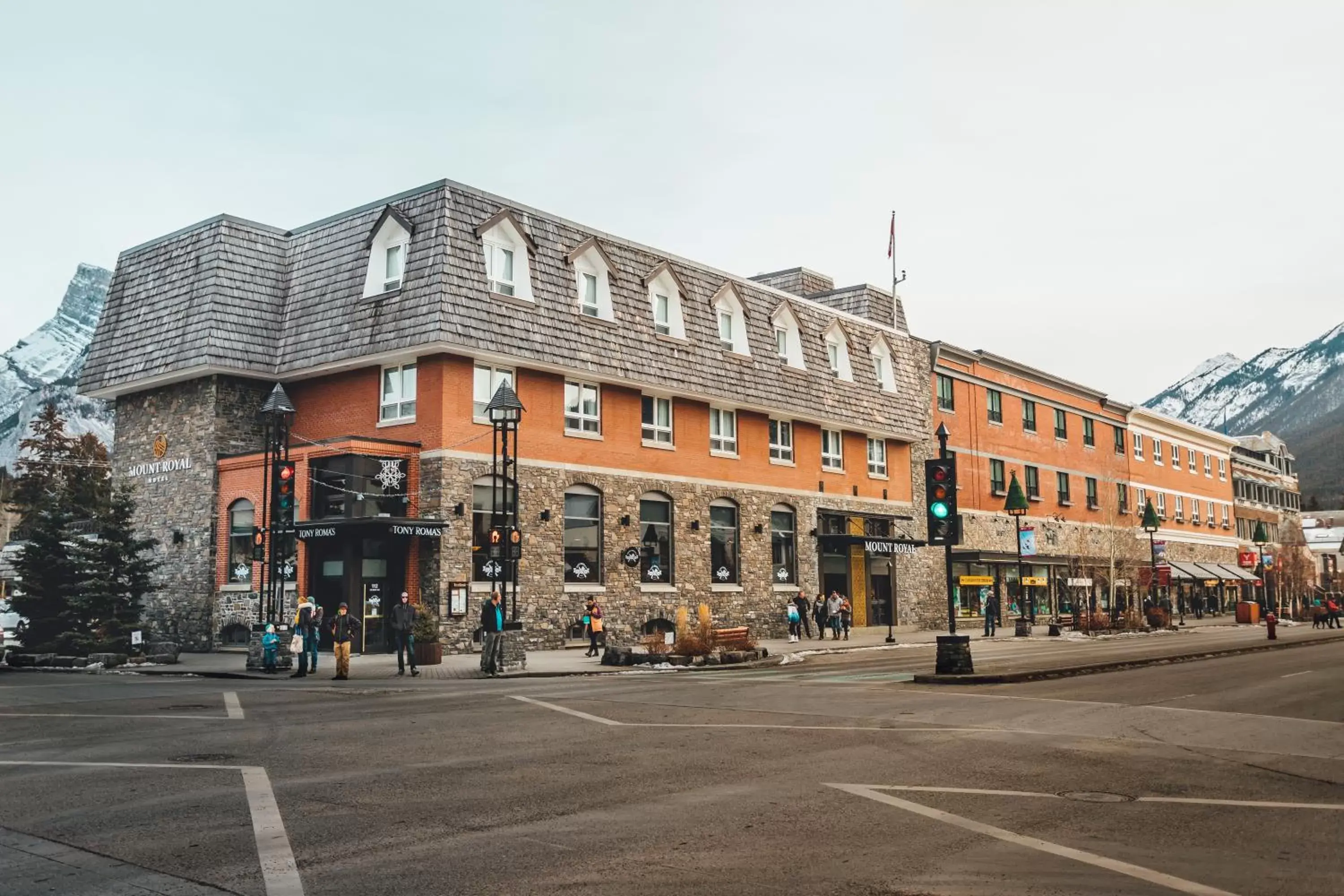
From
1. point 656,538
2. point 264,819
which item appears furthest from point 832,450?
point 264,819

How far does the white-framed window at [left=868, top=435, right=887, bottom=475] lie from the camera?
4622 centimetres

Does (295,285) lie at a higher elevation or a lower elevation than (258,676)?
higher

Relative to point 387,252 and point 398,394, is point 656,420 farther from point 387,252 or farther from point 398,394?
point 387,252

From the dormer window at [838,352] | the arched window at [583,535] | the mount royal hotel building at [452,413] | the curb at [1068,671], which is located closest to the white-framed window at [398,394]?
the mount royal hotel building at [452,413]

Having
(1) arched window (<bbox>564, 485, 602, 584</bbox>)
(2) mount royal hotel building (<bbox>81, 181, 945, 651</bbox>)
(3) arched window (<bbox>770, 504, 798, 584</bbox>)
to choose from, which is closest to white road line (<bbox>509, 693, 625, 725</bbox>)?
(2) mount royal hotel building (<bbox>81, 181, 945, 651</bbox>)

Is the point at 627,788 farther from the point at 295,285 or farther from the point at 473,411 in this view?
the point at 295,285

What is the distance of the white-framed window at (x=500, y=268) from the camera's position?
3186 centimetres

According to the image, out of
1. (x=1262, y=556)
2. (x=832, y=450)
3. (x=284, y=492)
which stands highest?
(x=832, y=450)

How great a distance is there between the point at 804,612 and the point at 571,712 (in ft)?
81.0

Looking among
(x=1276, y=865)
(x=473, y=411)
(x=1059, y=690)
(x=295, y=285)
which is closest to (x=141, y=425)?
(x=295, y=285)

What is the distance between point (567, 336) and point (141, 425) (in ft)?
47.2

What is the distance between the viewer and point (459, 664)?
27531 millimetres

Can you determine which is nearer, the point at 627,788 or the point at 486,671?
the point at 627,788

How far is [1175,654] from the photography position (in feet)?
93.7
